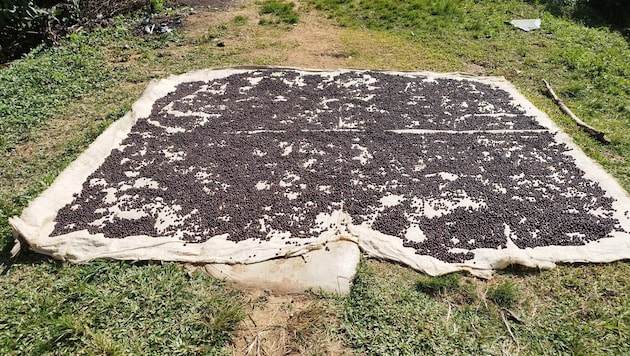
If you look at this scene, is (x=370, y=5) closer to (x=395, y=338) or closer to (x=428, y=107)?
(x=428, y=107)

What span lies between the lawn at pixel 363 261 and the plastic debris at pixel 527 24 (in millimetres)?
145

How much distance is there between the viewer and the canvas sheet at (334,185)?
9.65 ft

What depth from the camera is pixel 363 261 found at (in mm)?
2893

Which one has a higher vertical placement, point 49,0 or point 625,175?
point 49,0

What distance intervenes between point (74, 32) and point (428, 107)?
526cm

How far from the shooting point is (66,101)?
15.3 feet

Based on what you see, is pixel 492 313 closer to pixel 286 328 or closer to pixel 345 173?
pixel 286 328

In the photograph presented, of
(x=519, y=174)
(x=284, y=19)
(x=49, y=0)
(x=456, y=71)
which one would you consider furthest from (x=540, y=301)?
(x=49, y=0)

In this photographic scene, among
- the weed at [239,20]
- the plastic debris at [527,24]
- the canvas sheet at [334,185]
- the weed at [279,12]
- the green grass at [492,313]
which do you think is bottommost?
the green grass at [492,313]

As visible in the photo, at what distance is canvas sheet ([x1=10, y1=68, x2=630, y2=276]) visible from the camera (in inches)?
116

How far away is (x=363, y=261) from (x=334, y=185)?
79 cm

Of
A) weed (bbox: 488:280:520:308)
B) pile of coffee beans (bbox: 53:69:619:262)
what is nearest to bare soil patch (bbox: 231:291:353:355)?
pile of coffee beans (bbox: 53:69:619:262)

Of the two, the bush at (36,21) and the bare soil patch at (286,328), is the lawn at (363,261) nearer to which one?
the bare soil patch at (286,328)

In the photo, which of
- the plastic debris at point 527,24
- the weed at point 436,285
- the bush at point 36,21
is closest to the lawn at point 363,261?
the weed at point 436,285
